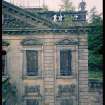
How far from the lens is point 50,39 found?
134cm

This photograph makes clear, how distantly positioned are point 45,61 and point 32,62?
8 centimetres

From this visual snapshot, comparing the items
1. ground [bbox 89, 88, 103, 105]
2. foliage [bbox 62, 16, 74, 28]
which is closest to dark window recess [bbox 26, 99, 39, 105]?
ground [bbox 89, 88, 103, 105]

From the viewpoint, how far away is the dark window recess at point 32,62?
1.34 m

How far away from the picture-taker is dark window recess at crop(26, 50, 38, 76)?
52.9 inches

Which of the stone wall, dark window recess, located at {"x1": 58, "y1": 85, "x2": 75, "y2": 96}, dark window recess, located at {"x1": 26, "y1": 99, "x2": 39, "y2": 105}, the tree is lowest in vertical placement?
dark window recess, located at {"x1": 26, "y1": 99, "x2": 39, "y2": 105}

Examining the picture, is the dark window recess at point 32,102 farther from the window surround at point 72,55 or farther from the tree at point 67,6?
the tree at point 67,6

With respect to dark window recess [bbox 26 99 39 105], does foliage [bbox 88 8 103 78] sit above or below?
above

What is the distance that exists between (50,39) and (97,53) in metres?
0.25

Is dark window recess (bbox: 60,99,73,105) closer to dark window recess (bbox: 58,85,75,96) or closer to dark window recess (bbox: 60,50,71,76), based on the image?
dark window recess (bbox: 58,85,75,96)

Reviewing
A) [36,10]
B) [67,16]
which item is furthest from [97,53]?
[36,10]

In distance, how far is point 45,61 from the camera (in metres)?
1.33

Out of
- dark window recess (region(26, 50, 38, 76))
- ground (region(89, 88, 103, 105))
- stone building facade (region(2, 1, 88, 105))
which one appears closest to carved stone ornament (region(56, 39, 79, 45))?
stone building facade (region(2, 1, 88, 105))

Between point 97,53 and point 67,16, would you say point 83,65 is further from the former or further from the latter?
point 67,16

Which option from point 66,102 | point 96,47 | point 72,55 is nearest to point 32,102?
point 66,102
